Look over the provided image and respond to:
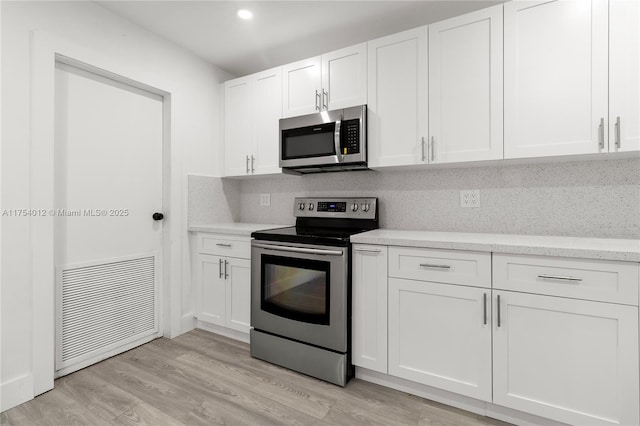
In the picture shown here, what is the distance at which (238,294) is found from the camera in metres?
2.48

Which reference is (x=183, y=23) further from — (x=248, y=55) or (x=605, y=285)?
(x=605, y=285)

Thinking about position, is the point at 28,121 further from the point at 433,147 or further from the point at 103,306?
the point at 433,147

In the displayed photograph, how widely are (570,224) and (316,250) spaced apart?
5.15 ft

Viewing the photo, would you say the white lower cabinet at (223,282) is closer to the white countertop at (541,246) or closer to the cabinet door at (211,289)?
the cabinet door at (211,289)

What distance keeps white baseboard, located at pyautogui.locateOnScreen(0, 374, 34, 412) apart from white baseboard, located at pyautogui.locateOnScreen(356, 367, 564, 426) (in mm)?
1901

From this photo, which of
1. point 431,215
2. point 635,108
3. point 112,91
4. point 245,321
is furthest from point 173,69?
point 635,108

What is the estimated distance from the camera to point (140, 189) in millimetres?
2455

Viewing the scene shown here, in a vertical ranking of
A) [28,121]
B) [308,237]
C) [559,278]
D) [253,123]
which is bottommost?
[559,278]

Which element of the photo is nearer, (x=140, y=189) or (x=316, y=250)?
(x=316, y=250)

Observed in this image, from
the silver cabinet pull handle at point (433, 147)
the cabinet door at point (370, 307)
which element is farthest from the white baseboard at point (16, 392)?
the silver cabinet pull handle at point (433, 147)

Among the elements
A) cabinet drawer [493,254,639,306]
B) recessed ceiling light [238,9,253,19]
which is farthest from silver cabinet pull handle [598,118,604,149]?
recessed ceiling light [238,9,253,19]

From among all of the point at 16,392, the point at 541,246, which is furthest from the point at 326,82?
the point at 16,392

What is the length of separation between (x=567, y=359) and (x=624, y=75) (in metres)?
1.42

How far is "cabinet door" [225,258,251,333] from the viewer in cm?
243
